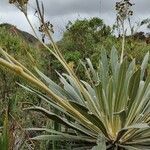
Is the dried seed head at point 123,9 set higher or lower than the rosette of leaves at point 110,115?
higher

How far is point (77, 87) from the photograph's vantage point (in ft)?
12.9

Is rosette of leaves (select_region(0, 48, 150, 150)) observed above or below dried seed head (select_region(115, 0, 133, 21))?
below

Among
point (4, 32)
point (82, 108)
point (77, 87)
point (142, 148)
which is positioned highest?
point (4, 32)

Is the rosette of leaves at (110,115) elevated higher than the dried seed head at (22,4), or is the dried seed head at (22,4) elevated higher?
the dried seed head at (22,4)

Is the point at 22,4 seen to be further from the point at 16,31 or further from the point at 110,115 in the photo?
the point at 110,115

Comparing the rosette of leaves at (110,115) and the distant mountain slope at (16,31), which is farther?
the distant mountain slope at (16,31)

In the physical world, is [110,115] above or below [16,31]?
below

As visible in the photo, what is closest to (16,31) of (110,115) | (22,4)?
(22,4)

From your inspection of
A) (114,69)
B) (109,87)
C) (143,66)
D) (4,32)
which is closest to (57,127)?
(109,87)

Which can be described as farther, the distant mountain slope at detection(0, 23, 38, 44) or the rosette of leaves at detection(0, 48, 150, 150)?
the distant mountain slope at detection(0, 23, 38, 44)

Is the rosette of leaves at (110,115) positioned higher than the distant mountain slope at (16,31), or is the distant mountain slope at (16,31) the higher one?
the distant mountain slope at (16,31)

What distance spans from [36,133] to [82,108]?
2.06ft

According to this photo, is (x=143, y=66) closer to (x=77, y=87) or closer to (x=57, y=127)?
(x=77, y=87)

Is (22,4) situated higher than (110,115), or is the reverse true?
(22,4)
